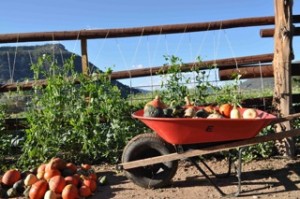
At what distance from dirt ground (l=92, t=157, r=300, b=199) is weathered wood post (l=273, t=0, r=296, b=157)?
10.0 inches

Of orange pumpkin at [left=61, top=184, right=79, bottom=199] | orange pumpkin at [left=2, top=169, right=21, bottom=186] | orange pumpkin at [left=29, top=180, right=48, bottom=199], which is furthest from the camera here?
orange pumpkin at [left=2, top=169, right=21, bottom=186]

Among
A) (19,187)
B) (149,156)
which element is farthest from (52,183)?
(149,156)

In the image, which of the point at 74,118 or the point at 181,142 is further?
the point at 74,118

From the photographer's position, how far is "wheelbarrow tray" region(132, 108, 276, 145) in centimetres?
356

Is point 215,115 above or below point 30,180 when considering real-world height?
above

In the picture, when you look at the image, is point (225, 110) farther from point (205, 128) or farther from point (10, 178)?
point (10, 178)

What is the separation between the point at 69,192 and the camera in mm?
3701

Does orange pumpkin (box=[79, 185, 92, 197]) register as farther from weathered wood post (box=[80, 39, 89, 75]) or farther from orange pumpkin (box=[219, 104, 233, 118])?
weathered wood post (box=[80, 39, 89, 75])

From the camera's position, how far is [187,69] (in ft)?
17.7

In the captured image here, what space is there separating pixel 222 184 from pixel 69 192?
1.60 metres

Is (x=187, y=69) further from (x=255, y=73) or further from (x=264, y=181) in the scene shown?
(x=264, y=181)

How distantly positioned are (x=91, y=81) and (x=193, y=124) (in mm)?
1895

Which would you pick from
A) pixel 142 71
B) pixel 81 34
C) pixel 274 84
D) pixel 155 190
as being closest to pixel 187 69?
pixel 142 71

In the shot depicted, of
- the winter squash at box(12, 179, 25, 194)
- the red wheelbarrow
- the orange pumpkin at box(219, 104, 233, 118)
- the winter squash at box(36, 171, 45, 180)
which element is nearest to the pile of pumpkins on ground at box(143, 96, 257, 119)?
the orange pumpkin at box(219, 104, 233, 118)
